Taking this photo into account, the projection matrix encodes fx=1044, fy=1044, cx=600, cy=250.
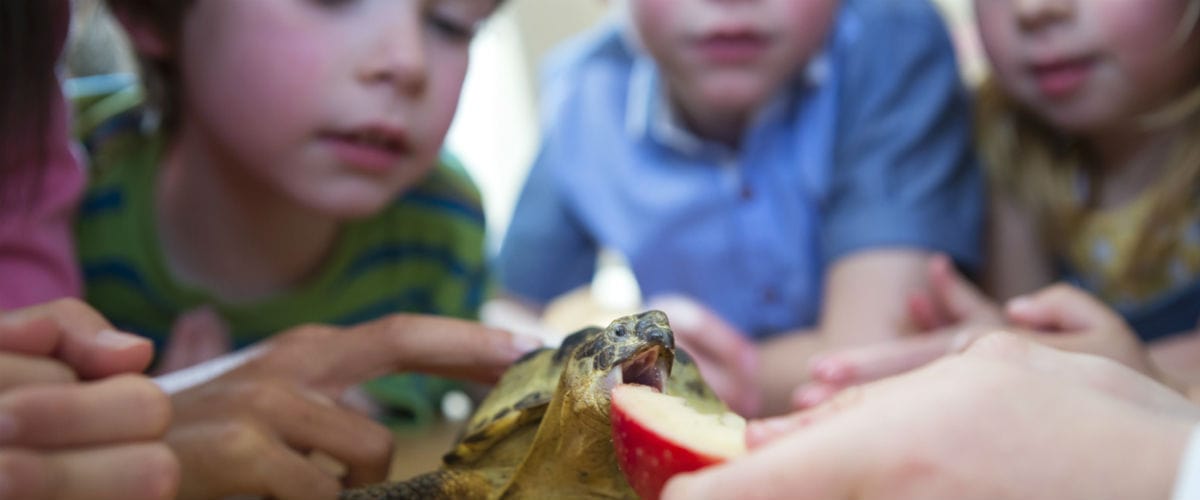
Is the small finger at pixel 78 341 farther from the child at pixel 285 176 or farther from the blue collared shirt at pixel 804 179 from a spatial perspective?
the blue collared shirt at pixel 804 179

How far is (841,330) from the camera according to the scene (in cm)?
76

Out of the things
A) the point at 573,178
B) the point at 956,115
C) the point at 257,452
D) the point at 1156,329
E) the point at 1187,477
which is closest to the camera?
the point at 1187,477

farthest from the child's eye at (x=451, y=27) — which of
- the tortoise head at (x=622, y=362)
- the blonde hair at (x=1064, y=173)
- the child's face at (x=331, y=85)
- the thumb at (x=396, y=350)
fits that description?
the blonde hair at (x=1064, y=173)

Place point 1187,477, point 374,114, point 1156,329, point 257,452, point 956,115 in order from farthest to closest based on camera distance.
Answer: point 956,115 → point 1156,329 → point 374,114 → point 257,452 → point 1187,477

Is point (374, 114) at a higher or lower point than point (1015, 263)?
higher

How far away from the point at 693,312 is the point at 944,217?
23 centimetres

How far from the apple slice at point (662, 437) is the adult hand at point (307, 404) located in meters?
0.18

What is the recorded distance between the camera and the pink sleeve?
0.57m

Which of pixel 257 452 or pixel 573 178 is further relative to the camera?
pixel 573 178

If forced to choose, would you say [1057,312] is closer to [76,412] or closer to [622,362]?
[622,362]

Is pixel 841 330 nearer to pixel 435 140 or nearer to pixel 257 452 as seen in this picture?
pixel 435 140

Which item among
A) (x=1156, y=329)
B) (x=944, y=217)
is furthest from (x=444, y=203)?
(x=1156, y=329)

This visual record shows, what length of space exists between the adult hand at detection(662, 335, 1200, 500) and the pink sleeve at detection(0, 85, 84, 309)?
0.45 m

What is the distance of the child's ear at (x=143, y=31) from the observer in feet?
2.18
